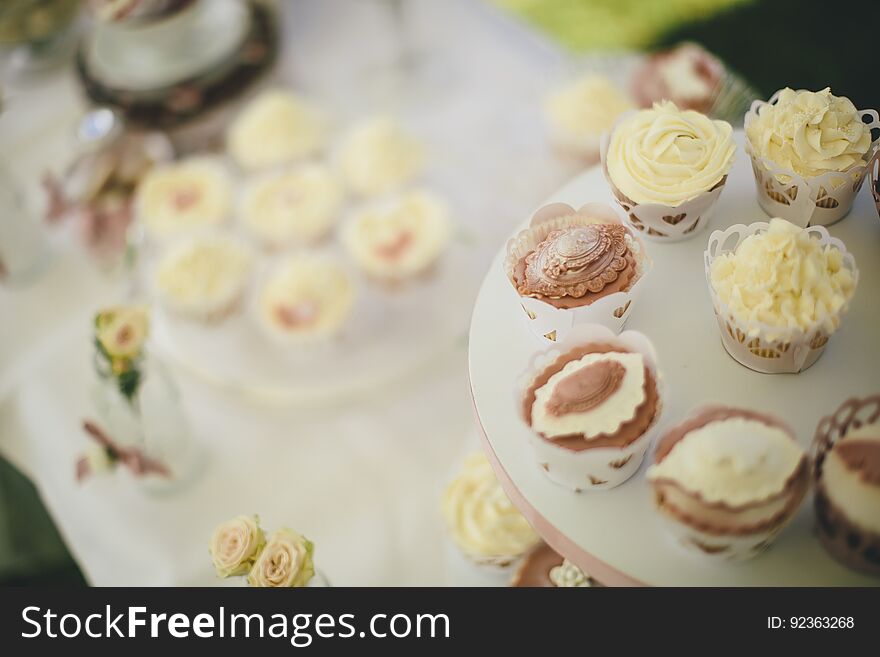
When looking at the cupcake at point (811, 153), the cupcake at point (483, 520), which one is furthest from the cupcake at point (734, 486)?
the cupcake at point (483, 520)

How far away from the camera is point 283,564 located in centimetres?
85

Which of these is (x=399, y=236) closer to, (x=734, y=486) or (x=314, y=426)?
A: (x=314, y=426)

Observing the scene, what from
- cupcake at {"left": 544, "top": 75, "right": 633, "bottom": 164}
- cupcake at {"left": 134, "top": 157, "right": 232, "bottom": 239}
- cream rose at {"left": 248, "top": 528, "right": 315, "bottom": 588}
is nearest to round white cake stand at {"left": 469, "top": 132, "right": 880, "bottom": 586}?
cream rose at {"left": 248, "top": 528, "right": 315, "bottom": 588}

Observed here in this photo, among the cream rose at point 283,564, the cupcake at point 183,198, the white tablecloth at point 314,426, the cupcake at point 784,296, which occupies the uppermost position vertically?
the cupcake at point 784,296

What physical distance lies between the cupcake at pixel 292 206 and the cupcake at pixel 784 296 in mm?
1102

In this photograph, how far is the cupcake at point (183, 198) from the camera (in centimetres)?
173

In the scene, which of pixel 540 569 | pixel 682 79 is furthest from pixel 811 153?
pixel 682 79

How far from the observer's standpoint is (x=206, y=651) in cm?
84

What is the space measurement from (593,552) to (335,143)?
4.82 feet

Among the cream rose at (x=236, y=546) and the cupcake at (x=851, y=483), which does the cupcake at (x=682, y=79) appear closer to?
the cupcake at (x=851, y=483)

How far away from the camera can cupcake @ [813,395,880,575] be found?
2.10 ft

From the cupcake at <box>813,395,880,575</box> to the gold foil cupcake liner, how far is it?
0.80 ft

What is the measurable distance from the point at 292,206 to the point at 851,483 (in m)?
1.33

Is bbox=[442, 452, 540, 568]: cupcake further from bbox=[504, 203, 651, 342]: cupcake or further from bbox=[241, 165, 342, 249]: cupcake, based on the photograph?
bbox=[241, 165, 342, 249]: cupcake
